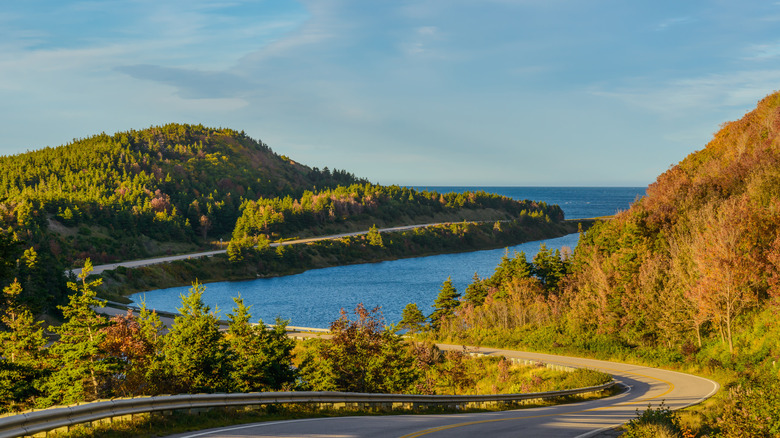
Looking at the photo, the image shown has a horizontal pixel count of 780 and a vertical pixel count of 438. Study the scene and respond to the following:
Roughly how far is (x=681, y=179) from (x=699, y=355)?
22.0m

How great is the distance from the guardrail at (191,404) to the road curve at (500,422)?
122cm

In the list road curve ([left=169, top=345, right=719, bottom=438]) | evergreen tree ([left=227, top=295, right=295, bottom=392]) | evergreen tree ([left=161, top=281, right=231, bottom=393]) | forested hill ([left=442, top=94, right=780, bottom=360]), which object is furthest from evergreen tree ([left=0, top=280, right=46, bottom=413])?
forested hill ([left=442, top=94, right=780, bottom=360])

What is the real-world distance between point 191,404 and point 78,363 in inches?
377

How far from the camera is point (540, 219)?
616 ft

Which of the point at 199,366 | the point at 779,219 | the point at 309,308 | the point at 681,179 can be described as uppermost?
the point at 681,179

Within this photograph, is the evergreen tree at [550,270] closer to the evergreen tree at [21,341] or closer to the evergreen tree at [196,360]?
the evergreen tree at [196,360]

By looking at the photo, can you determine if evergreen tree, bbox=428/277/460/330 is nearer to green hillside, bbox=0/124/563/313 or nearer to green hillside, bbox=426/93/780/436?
green hillside, bbox=426/93/780/436

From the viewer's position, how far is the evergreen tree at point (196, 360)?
71.3 ft

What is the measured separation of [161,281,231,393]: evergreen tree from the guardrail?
5531 mm

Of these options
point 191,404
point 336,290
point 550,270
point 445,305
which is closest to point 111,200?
point 336,290

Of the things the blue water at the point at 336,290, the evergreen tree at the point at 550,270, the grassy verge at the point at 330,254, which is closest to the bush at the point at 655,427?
the evergreen tree at the point at 550,270

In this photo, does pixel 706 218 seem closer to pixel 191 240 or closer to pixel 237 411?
pixel 237 411

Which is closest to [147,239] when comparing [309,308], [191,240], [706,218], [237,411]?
[191,240]

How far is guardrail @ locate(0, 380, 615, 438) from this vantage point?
11.4 metres
